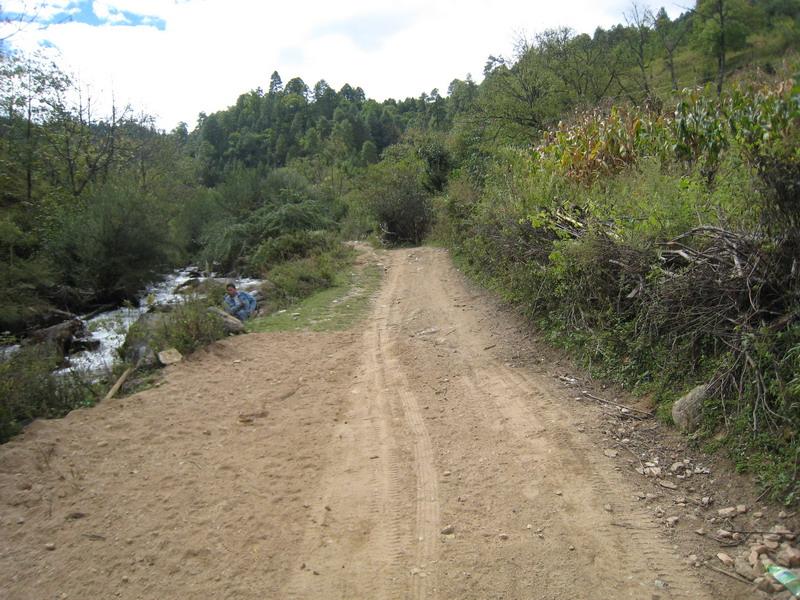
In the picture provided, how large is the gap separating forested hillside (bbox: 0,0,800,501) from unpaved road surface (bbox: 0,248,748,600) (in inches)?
41.9

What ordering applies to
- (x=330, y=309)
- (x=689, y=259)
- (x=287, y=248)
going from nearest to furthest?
(x=689, y=259), (x=330, y=309), (x=287, y=248)

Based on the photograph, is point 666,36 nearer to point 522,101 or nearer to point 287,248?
point 522,101

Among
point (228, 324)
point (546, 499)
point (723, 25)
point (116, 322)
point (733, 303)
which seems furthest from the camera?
point (723, 25)

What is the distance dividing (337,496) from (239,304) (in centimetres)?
851

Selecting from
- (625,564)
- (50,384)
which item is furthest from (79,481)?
→ (625,564)

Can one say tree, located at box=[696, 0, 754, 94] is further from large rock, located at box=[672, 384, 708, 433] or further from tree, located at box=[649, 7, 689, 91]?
large rock, located at box=[672, 384, 708, 433]

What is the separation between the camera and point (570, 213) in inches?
303

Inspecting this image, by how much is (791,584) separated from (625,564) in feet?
2.74

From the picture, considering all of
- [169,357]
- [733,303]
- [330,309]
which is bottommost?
[169,357]

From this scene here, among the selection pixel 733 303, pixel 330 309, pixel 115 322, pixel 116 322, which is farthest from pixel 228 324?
pixel 733 303

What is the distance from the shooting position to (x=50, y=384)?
6793mm

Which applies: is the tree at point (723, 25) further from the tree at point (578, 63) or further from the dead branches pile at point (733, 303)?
the dead branches pile at point (733, 303)

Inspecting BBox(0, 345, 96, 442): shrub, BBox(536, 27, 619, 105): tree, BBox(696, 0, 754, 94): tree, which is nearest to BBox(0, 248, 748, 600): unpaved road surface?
BBox(0, 345, 96, 442): shrub

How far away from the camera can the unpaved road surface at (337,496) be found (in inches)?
135
